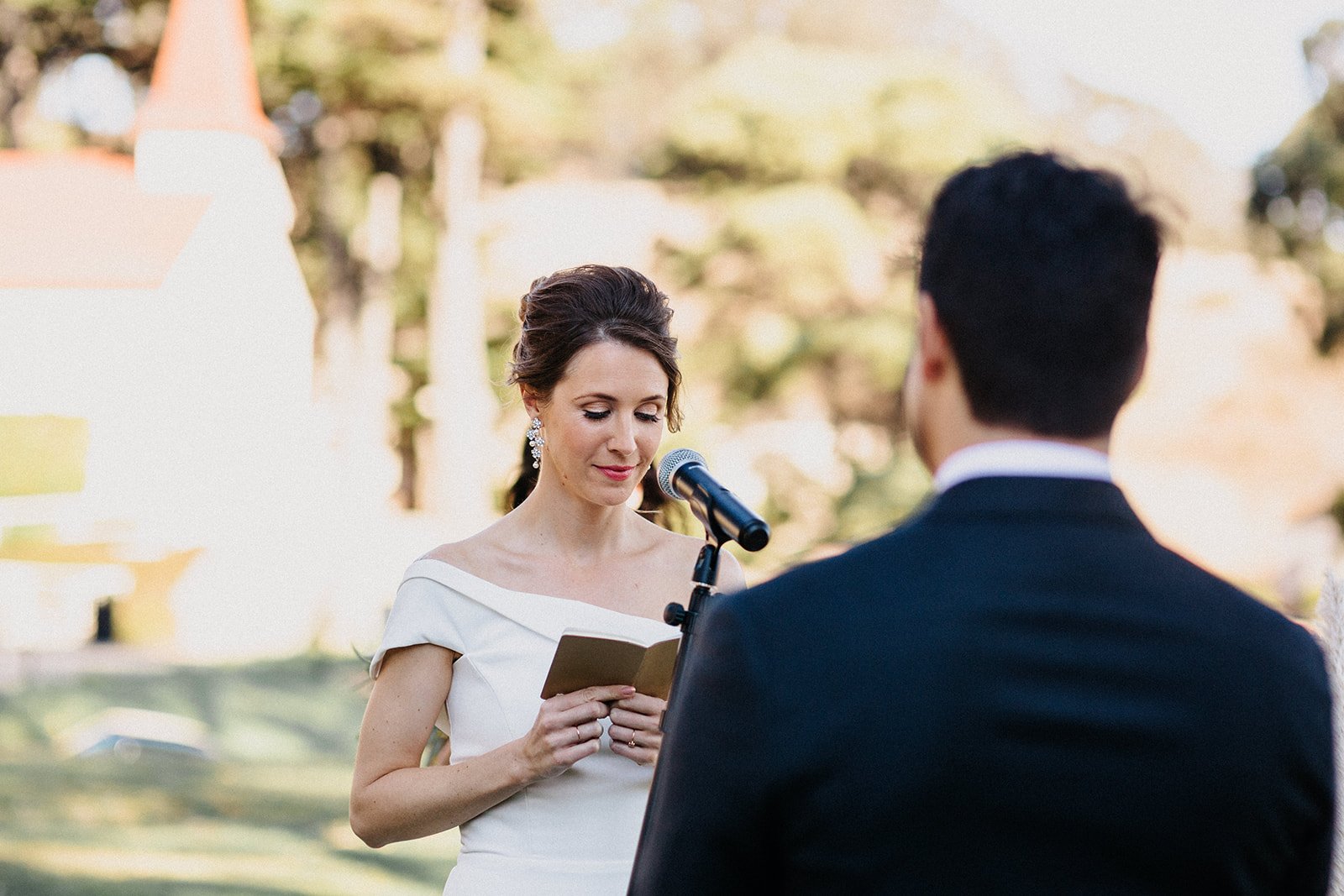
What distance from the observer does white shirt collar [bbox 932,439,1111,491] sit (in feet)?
4.71

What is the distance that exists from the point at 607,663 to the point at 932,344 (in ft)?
4.44

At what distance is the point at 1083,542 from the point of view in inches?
55.9

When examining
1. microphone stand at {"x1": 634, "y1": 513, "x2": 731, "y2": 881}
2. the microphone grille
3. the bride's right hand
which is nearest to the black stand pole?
microphone stand at {"x1": 634, "y1": 513, "x2": 731, "y2": 881}

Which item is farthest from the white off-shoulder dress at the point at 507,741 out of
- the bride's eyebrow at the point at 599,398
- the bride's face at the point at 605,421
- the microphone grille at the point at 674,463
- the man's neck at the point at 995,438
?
the man's neck at the point at 995,438

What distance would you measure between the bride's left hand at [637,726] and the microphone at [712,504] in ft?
1.56

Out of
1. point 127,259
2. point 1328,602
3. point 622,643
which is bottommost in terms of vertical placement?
point 622,643

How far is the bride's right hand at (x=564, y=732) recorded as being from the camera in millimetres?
2650

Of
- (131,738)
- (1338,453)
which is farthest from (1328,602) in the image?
(1338,453)

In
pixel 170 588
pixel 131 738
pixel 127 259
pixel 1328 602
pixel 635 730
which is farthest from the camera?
pixel 127 259

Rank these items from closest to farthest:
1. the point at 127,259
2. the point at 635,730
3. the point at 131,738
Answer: the point at 635,730 → the point at 131,738 → the point at 127,259

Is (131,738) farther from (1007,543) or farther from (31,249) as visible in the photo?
(31,249)

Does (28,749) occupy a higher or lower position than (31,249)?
lower

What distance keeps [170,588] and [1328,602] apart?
981 inches

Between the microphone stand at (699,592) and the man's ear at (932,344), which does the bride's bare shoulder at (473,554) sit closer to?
the microphone stand at (699,592)
